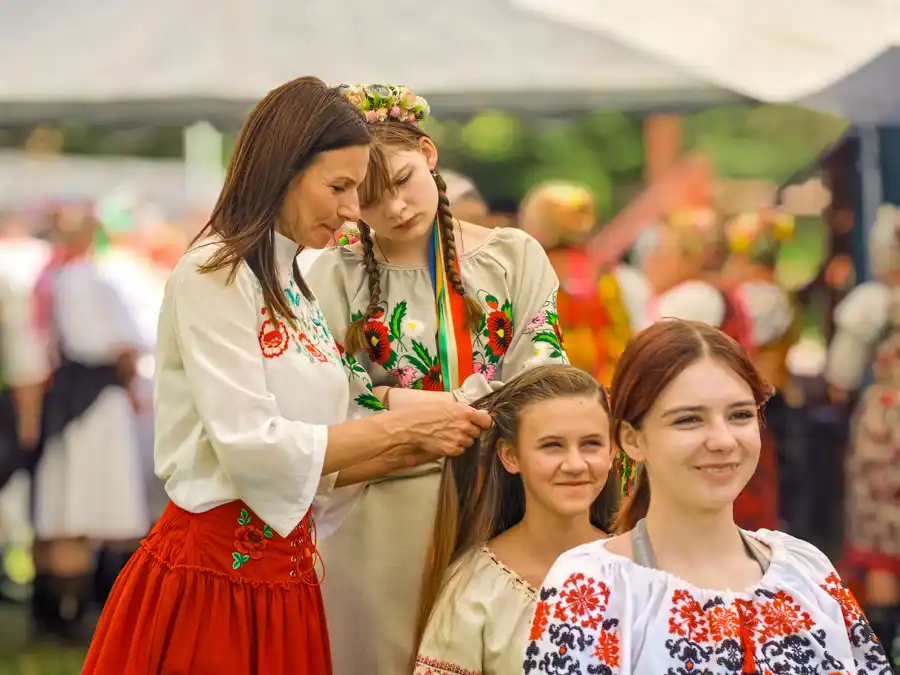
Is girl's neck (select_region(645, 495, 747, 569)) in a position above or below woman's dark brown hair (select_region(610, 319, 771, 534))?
below

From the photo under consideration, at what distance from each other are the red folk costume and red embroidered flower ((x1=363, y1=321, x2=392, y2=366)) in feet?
1.16

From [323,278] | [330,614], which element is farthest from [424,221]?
[330,614]

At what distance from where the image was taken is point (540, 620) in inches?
80.0

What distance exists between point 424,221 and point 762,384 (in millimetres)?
884

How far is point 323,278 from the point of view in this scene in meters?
2.89

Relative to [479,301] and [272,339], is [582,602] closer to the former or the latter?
[272,339]

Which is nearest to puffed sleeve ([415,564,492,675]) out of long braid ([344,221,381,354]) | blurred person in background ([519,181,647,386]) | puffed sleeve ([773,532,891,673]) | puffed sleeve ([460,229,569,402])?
puffed sleeve ([460,229,569,402])

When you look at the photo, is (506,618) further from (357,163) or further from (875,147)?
(875,147)

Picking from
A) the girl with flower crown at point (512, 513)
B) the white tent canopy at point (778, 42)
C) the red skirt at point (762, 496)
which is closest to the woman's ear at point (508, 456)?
the girl with flower crown at point (512, 513)

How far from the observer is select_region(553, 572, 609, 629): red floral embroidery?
199cm

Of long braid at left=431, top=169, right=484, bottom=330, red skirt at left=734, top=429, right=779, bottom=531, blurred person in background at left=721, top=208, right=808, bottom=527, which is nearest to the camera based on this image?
long braid at left=431, top=169, right=484, bottom=330

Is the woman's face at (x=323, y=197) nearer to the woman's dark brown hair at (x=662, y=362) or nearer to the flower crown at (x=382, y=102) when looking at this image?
the flower crown at (x=382, y=102)

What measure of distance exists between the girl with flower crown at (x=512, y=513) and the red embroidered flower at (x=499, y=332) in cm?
15

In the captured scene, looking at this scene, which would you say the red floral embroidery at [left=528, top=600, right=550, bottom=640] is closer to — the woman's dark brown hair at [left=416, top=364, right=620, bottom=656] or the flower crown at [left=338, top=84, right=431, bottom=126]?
the woman's dark brown hair at [left=416, top=364, right=620, bottom=656]
